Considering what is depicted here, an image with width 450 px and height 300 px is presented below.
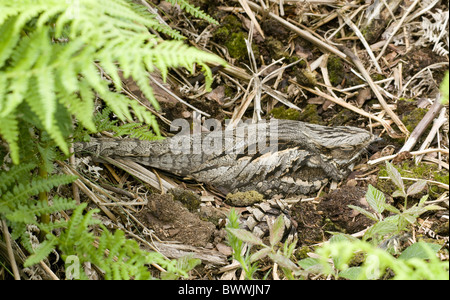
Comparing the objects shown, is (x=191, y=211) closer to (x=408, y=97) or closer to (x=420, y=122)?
(x=420, y=122)

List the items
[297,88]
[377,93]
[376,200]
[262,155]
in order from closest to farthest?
1. [376,200]
2. [262,155]
3. [377,93]
4. [297,88]

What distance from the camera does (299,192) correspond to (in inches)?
142

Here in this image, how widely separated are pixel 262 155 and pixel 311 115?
79 centimetres

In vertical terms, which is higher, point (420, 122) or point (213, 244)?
point (420, 122)

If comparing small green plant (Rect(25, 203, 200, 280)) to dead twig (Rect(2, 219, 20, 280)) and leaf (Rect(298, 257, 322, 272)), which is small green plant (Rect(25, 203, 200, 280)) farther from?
leaf (Rect(298, 257, 322, 272))

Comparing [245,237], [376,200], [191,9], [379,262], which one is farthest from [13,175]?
[376,200]

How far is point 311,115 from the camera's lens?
3928 millimetres

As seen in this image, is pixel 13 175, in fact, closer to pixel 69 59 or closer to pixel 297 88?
pixel 69 59

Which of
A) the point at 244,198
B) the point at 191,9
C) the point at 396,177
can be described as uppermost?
the point at 191,9

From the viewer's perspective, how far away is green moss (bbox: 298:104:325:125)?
12.8ft

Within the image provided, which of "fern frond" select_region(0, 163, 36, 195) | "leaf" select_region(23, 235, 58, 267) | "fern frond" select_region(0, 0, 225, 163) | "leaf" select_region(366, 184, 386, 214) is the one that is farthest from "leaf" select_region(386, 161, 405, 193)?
"fern frond" select_region(0, 163, 36, 195)
